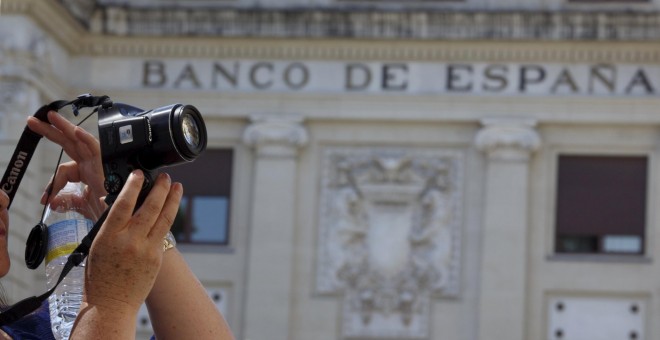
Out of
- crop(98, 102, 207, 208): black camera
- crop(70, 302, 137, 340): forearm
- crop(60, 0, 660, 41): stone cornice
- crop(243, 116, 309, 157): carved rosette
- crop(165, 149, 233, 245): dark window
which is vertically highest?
crop(60, 0, 660, 41): stone cornice

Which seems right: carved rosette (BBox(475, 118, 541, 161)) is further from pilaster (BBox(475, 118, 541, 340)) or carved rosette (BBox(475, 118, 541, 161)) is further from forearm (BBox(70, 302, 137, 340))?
forearm (BBox(70, 302, 137, 340))

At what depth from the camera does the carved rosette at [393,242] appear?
69.4 ft

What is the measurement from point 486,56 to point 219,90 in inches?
132

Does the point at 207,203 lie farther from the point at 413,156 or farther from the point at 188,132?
the point at 188,132

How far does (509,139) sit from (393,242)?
189 cm

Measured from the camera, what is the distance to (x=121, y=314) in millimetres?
4031

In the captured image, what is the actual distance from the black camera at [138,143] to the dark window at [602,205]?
55.8 feet

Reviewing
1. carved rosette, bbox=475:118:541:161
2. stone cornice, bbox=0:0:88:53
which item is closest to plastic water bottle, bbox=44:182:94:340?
stone cornice, bbox=0:0:88:53

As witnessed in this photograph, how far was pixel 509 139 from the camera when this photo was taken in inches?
832

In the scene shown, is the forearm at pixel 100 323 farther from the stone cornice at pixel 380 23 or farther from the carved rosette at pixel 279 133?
the carved rosette at pixel 279 133

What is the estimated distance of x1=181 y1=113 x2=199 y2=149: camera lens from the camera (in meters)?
4.24

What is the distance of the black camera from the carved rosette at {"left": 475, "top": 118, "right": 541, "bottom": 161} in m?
17.1

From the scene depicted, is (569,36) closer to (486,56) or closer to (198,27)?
(486,56)

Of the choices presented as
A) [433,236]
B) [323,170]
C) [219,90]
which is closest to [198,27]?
[219,90]
